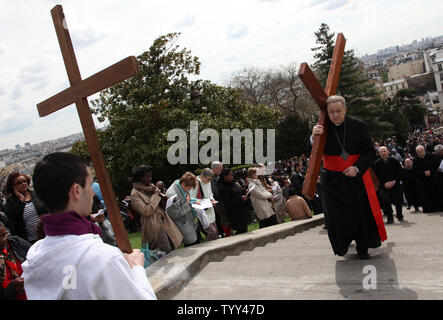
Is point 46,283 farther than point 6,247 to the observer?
No

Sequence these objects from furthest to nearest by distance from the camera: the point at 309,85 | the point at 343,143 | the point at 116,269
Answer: the point at 343,143
the point at 309,85
the point at 116,269

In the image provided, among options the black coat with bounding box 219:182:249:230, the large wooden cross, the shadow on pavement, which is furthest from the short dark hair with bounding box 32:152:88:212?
the black coat with bounding box 219:182:249:230

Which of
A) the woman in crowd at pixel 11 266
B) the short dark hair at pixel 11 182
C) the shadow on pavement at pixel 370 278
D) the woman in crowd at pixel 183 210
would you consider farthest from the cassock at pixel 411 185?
the woman in crowd at pixel 11 266

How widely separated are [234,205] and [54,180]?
6865 mm

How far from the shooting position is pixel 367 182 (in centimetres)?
504

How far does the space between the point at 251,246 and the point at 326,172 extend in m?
2.35

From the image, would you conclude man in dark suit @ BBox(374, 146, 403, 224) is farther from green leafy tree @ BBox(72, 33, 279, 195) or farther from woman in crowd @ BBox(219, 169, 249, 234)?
green leafy tree @ BBox(72, 33, 279, 195)

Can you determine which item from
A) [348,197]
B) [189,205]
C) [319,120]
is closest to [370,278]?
[348,197]

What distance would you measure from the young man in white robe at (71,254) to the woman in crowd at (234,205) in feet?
21.8

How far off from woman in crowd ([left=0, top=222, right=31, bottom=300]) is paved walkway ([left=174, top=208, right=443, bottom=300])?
158 centimetres

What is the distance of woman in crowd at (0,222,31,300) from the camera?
3586 millimetres

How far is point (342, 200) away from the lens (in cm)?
496

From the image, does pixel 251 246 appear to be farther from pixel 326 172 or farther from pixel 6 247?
pixel 6 247

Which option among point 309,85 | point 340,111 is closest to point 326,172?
point 340,111
